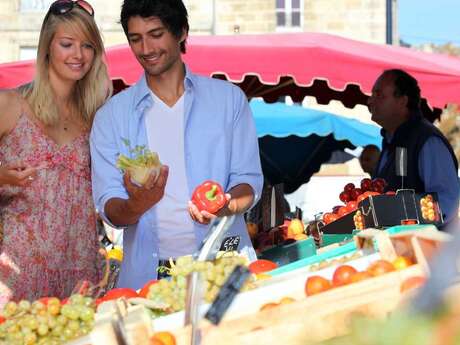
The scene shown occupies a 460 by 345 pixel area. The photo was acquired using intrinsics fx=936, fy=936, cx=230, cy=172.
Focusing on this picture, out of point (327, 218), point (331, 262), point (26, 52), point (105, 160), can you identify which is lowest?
point (26, 52)

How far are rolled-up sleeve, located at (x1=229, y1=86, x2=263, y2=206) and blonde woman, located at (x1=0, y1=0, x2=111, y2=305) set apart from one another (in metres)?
0.64

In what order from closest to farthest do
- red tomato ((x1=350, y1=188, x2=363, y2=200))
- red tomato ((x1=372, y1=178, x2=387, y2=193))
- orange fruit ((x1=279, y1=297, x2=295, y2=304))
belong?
orange fruit ((x1=279, y1=297, x2=295, y2=304)) → red tomato ((x1=372, y1=178, x2=387, y2=193)) → red tomato ((x1=350, y1=188, x2=363, y2=200))

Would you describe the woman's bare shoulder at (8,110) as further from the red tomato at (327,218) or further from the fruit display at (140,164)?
the red tomato at (327,218)

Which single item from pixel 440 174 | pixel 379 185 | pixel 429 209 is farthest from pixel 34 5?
pixel 429 209

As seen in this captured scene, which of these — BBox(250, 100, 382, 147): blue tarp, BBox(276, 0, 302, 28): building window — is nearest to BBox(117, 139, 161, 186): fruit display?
BBox(250, 100, 382, 147): blue tarp

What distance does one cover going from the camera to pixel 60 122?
12.7 ft

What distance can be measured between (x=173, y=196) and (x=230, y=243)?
11.0 inches

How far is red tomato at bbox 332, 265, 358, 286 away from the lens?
258 centimetres

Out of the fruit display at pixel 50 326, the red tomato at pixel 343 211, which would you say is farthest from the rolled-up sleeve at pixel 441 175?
the fruit display at pixel 50 326

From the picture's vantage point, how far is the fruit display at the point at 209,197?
10.7ft

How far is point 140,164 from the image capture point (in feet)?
10.7

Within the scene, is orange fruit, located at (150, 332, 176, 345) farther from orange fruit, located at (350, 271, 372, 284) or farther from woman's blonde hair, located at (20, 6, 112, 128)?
woman's blonde hair, located at (20, 6, 112, 128)

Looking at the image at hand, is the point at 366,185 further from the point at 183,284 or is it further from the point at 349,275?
A: the point at 349,275

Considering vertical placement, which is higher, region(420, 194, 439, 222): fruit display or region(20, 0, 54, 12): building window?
region(20, 0, 54, 12): building window
